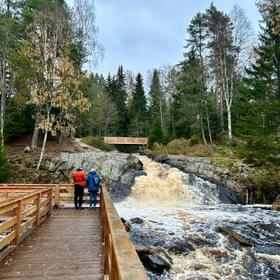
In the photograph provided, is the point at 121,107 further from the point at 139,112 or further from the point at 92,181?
the point at 92,181

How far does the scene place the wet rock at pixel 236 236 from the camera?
1029 centimetres

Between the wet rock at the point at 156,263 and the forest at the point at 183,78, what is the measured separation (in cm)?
1274

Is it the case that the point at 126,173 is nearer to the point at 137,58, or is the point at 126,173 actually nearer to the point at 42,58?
the point at 42,58

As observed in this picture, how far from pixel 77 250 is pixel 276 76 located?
19.8m

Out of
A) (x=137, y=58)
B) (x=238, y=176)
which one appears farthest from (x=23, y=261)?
(x=137, y=58)

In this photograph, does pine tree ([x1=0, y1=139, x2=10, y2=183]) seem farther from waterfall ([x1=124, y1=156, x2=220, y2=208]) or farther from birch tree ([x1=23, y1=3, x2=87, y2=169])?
waterfall ([x1=124, y1=156, x2=220, y2=208])

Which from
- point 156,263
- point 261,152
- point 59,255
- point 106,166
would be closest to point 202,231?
point 156,263

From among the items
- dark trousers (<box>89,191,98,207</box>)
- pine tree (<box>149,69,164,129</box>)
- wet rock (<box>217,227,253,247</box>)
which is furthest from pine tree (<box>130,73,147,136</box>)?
wet rock (<box>217,227,253,247</box>)

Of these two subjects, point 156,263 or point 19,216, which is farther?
point 156,263

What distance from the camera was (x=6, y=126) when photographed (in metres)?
26.3

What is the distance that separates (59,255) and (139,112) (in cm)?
4536

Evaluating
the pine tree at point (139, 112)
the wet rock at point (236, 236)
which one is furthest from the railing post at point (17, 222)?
the pine tree at point (139, 112)

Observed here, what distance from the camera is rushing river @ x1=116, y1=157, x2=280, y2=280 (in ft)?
27.8

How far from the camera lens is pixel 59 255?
589cm
